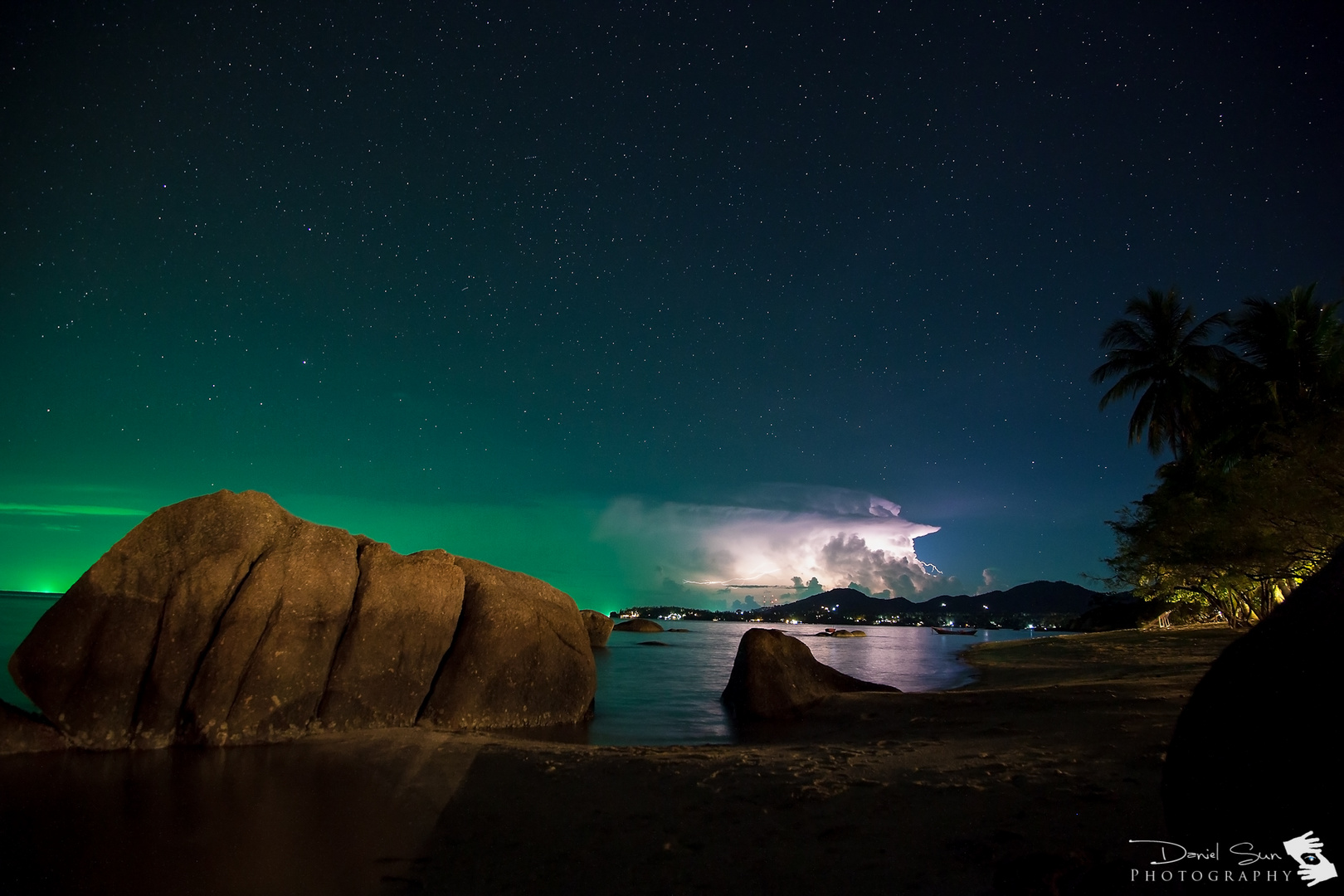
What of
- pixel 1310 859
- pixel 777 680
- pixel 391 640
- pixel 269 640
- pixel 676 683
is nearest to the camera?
pixel 1310 859

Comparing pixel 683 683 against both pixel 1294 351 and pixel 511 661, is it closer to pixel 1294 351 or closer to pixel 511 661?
pixel 511 661

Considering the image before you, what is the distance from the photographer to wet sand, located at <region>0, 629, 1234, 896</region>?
14.9 feet

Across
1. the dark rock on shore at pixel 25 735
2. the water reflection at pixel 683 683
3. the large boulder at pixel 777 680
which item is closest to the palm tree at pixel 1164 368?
the water reflection at pixel 683 683

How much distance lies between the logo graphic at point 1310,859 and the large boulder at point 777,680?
1147cm

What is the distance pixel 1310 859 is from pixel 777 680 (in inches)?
475

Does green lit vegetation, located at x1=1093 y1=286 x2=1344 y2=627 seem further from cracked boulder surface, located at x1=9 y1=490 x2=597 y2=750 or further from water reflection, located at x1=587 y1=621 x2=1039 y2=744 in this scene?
cracked boulder surface, located at x1=9 y1=490 x2=597 y2=750

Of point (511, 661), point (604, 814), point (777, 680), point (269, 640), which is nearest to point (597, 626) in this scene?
point (777, 680)

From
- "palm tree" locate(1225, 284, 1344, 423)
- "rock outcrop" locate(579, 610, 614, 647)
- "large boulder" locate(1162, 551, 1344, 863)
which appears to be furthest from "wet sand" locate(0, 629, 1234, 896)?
"rock outcrop" locate(579, 610, 614, 647)

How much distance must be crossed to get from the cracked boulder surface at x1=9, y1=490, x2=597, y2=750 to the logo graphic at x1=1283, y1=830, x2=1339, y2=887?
35.0 ft

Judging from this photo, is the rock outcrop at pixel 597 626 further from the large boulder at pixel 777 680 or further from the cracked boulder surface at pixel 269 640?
the cracked boulder surface at pixel 269 640

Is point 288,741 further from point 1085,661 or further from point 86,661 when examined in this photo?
point 1085,661

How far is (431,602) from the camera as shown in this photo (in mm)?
10938

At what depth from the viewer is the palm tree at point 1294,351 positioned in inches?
997

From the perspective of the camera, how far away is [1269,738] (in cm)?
260
